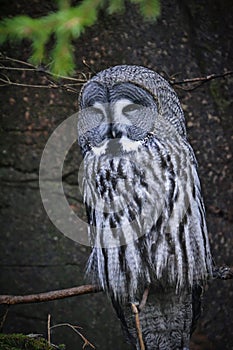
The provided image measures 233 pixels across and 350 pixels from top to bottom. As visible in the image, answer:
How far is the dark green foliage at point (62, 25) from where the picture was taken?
213 cm

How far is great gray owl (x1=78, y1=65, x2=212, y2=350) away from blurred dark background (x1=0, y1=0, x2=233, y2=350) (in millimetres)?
878

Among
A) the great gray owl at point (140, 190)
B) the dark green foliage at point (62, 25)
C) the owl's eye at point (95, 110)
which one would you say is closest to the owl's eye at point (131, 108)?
the great gray owl at point (140, 190)

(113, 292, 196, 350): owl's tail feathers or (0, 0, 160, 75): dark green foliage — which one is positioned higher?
(0, 0, 160, 75): dark green foliage

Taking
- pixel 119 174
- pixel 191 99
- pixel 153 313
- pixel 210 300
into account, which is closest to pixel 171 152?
pixel 119 174

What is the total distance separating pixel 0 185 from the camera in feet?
11.4

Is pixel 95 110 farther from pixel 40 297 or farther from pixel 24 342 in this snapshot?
pixel 24 342

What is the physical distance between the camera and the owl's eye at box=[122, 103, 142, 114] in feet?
8.24

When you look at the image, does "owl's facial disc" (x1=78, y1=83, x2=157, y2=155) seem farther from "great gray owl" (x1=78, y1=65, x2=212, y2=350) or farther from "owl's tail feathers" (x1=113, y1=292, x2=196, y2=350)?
"owl's tail feathers" (x1=113, y1=292, x2=196, y2=350)

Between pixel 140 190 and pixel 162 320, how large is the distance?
0.62 m

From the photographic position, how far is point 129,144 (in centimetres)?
253

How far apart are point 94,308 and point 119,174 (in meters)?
1.24

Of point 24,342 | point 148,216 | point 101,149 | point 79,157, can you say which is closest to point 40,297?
point 24,342

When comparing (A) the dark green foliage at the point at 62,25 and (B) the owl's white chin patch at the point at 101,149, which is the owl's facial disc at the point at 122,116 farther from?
(A) the dark green foliage at the point at 62,25

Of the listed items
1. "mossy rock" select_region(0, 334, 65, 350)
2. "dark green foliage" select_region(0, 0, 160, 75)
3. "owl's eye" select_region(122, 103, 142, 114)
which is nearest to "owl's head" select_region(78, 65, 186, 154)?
"owl's eye" select_region(122, 103, 142, 114)
